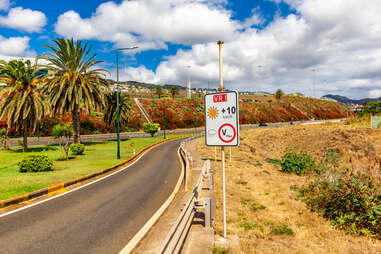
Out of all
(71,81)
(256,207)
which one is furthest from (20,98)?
(256,207)

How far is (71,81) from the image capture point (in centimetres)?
3091

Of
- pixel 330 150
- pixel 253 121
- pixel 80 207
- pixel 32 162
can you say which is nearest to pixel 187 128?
pixel 253 121

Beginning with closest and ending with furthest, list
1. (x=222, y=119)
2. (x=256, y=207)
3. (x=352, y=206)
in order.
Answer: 1. (x=222, y=119)
2. (x=352, y=206)
3. (x=256, y=207)

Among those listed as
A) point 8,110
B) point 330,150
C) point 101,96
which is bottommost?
point 330,150

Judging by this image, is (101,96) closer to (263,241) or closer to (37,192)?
(37,192)

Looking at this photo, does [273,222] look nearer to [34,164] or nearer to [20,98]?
[34,164]

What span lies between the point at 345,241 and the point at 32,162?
50.1 feet

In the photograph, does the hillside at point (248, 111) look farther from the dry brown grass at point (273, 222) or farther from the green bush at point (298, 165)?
the dry brown grass at point (273, 222)

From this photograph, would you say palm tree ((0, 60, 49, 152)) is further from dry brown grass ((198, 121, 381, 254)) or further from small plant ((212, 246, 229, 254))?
small plant ((212, 246, 229, 254))

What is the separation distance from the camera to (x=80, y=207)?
27.4 feet

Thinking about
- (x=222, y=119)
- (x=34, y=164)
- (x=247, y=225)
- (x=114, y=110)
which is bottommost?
(x=247, y=225)

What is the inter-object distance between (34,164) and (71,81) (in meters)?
19.0

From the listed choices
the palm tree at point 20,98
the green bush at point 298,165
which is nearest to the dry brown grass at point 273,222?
the green bush at point 298,165

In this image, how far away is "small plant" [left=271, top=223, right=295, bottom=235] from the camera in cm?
627
